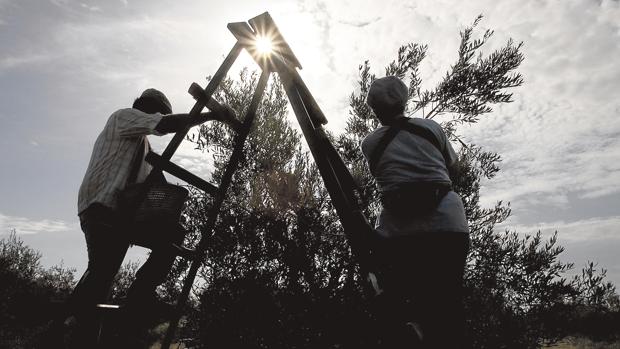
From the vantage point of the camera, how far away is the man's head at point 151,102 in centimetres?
317

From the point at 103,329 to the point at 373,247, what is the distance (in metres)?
1.87

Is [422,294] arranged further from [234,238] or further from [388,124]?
[234,238]

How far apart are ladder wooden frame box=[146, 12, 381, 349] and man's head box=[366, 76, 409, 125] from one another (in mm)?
403

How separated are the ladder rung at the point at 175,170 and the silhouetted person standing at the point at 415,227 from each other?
1356 mm

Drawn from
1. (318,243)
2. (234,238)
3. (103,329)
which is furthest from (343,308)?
(103,329)

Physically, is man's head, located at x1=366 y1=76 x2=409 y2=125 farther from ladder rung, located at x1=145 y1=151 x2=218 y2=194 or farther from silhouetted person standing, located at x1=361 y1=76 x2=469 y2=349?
ladder rung, located at x1=145 y1=151 x2=218 y2=194

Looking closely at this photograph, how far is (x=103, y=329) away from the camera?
251 centimetres

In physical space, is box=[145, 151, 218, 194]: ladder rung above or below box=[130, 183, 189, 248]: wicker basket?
above

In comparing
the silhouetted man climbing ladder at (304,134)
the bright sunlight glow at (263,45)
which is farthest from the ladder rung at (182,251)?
the bright sunlight glow at (263,45)

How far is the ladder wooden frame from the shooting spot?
6.77ft

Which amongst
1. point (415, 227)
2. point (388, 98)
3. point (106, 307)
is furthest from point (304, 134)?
point (106, 307)

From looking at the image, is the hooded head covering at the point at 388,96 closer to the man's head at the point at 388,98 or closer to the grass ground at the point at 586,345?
the man's head at the point at 388,98

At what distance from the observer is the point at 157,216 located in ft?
8.50

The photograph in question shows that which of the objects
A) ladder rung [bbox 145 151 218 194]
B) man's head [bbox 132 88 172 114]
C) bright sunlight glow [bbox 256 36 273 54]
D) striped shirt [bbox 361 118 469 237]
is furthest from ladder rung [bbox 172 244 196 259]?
bright sunlight glow [bbox 256 36 273 54]
